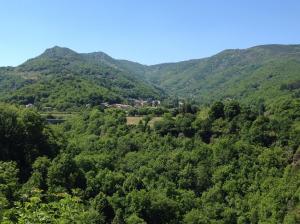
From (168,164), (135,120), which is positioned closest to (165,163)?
(168,164)

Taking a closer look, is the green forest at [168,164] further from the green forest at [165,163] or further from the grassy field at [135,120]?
the grassy field at [135,120]

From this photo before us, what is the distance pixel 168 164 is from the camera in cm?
7625

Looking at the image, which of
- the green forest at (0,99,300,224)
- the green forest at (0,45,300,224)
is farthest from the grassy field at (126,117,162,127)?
the green forest at (0,99,300,224)

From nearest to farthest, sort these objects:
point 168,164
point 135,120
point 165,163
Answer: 1. point 168,164
2. point 165,163
3. point 135,120

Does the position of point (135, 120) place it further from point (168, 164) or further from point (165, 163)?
point (168, 164)

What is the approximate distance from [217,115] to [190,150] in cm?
1252

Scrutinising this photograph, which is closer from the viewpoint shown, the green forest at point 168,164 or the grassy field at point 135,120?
the green forest at point 168,164

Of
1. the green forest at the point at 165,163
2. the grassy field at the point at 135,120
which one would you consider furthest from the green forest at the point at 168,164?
the grassy field at the point at 135,120

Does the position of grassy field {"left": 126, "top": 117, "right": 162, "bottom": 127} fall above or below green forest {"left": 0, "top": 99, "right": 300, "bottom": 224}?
above

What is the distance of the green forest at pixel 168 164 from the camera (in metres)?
55.8

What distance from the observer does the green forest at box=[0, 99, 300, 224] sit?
2196 inches

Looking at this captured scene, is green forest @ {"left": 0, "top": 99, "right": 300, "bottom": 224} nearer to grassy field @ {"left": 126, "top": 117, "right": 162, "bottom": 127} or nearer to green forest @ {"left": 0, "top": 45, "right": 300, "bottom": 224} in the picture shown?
green forest @ {"left": 0, "top": 45, "right": 300, "bottom": 224}

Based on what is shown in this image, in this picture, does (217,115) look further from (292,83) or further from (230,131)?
(292,83)

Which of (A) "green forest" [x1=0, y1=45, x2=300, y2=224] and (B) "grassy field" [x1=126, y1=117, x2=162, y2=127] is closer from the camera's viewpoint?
(A) "green forest" [x1=0, y1=45, x2=300, y2=224]
